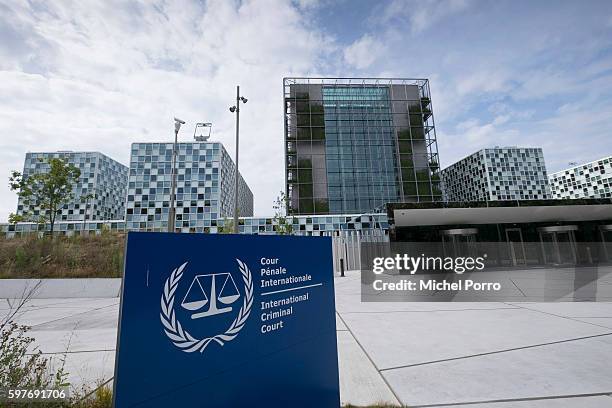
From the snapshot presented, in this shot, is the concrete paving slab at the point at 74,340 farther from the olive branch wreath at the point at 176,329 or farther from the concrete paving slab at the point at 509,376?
the concrete paving slab at the point at 509,376

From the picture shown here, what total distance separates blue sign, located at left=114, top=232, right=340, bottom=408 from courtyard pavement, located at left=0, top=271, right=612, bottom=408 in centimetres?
100

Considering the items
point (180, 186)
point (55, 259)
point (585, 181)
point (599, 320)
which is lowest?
point (599, 320)

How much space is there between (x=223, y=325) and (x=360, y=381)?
2.23 m

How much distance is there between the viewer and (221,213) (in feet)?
216

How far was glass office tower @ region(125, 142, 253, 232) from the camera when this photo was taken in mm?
61750

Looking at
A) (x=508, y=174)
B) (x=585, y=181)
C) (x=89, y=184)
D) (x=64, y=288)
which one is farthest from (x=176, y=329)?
(x=585, y=181)

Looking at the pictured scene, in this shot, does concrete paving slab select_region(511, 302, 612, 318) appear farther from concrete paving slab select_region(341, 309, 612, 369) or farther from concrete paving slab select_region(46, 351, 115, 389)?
concrete paving slab select_region(46, 351, 115, 389)

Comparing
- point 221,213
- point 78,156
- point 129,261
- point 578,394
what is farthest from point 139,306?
point 78,156

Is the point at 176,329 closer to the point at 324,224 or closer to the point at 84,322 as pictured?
the point at 84,322

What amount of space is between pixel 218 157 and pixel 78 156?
4199cm

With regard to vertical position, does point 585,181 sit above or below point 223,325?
above

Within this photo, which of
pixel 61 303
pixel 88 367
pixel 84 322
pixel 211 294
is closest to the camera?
pixel 211 294

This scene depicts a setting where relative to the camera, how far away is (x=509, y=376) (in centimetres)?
321

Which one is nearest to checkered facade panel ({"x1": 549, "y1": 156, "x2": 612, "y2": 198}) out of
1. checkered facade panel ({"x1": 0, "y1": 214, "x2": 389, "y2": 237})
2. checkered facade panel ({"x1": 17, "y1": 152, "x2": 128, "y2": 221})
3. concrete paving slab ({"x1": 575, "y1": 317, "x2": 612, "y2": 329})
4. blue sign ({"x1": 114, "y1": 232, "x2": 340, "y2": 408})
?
checkered facade panel ({"x1": 0, "y1": 214, "x2": 389, "y2": 237})
